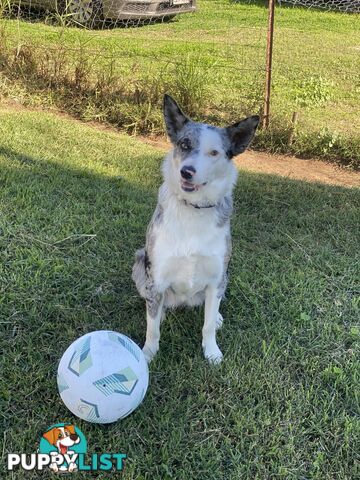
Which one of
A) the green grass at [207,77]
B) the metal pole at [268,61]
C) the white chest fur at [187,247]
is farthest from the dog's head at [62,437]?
the metal pole at [268,61]

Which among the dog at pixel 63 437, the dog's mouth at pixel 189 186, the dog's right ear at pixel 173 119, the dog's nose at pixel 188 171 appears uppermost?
the dog's right ear at pixel 173 119

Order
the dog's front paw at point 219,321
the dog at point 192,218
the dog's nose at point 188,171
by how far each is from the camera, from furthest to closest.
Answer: the dog's front paw at point 219,321 < the dog at point 192,218 < the dog's nose at point 188,171

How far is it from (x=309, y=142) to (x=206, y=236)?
419 centimetres

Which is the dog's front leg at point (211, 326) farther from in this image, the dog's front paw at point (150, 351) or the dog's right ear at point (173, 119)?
the dog's right ear at point (173, 119)

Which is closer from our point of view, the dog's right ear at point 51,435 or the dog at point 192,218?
the dog's right ear at point 51,435

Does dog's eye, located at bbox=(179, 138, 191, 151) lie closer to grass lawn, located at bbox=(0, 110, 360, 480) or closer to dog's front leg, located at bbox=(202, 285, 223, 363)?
dog's front leg, located at bbox=(202, 285, 223, 363)

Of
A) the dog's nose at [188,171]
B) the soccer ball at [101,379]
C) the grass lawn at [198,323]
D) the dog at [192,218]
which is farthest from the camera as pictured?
the dog at [192,218]

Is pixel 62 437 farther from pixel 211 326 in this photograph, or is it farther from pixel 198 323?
pixel 198 323

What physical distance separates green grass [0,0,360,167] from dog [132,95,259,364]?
12.7 feet

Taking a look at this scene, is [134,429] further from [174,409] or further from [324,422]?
[324,422]

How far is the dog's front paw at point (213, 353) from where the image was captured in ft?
9.75

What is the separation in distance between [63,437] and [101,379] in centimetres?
36

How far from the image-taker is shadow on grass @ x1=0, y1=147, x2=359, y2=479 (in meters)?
2.54

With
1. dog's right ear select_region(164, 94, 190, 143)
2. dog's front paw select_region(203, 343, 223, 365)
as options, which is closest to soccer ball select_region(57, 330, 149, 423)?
dog's front paw select_region(203, 343, 223, 365)
